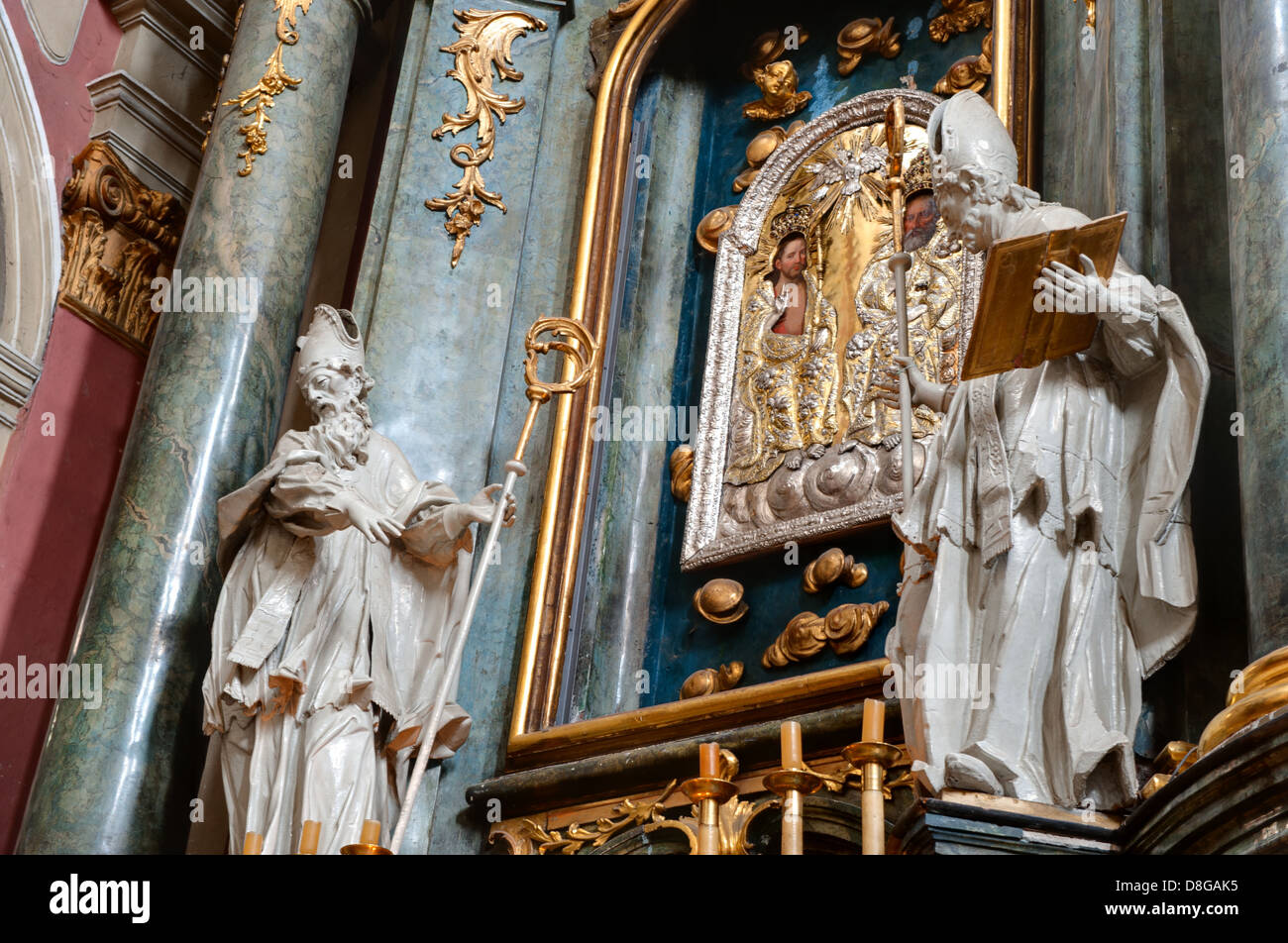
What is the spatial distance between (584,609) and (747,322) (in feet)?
3.63

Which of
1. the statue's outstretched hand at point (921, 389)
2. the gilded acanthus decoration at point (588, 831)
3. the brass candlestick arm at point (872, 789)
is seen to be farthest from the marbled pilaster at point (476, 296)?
the brass candlestick arm at point (872, 789)

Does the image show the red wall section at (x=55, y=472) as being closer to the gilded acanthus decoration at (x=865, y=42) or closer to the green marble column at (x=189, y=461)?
the green marble column at (x=189, y=461)

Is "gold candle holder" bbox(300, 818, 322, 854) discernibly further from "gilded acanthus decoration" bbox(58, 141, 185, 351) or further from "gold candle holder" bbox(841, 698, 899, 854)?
"gilded acanthus decoration" bbox(58, 141, 185, 351)

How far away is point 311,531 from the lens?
513 cm

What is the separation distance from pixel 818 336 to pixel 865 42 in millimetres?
1159

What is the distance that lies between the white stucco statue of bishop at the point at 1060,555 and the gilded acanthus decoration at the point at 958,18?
7.38 feet

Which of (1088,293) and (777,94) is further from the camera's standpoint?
(777,94)

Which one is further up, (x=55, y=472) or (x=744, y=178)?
(x=744, y=178)

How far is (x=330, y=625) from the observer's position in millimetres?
5102

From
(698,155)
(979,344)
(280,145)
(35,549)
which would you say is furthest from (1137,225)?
(35,549)

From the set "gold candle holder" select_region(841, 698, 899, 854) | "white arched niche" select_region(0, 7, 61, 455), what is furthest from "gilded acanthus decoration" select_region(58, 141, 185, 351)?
"gold candle holder" select_region(841, 698, 899, 854)

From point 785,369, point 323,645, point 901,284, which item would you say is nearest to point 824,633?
point 785,369

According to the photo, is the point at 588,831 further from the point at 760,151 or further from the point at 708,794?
the point at 760,151

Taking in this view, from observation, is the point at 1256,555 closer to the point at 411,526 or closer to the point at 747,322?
the point at 411,526
